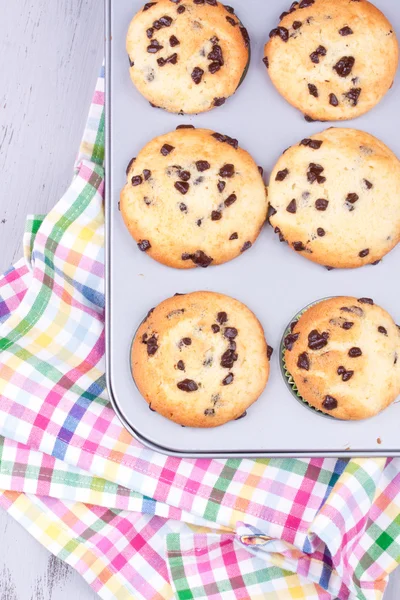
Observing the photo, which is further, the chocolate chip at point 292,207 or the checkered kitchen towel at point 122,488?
Answer: the checkered kitchen towel at point 122,488

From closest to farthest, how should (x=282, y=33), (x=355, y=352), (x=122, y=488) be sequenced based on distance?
(x=355, y=352), (x=282, y=33), (x=122, y=488)

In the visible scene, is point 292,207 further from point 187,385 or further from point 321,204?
point 187,385

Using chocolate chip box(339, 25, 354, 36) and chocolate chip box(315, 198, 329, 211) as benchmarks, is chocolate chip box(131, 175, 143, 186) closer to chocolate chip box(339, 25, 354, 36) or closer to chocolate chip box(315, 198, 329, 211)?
chocolate chip box(315, 198, 329, 211)

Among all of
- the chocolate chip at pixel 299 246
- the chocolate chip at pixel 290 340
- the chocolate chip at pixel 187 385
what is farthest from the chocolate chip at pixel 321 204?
the chocolate chip at pixel 187 385

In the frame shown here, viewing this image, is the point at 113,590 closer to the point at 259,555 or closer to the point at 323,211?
the point at 259,555

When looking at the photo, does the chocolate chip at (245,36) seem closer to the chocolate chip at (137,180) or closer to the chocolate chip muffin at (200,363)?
the chocolate chip at (137,180)

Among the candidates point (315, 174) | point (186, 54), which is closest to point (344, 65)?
→ point (315, 174)
